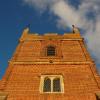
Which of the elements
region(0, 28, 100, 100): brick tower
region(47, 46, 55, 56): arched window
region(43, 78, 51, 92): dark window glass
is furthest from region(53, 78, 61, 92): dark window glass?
region(47, 46, 55, 56): arched window

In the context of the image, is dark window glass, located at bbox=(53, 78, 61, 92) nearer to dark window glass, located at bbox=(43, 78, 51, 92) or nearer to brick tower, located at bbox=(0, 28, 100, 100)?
brick tower, located at bbox=(0, 28, 100, 100)

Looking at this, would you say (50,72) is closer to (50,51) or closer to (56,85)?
(56,85)

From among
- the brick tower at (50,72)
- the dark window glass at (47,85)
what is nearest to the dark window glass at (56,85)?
the brick tower at (50,72)

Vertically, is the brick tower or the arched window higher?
the arched window

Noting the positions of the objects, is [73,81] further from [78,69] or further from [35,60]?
[35,60]

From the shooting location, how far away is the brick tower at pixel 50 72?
15.8 meters

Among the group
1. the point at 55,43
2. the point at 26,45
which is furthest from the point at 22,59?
the point at 55,43

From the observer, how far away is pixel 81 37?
23750mm

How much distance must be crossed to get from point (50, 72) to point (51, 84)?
1.23m

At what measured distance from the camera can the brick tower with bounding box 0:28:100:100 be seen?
15.8 m

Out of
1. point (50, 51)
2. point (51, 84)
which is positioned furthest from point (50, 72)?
point (50, 51)

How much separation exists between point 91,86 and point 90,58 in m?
3.94

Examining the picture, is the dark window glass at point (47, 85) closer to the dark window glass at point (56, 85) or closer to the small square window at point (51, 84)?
the small square window at point (51, 84)

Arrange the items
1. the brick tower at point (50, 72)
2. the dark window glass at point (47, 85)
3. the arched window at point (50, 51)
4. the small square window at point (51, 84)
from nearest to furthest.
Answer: the brick tower at point (50, 72) → the small square window at point (51, 84) → the dark window glass at point (47, 85) → the arched window at point (50, 51)
